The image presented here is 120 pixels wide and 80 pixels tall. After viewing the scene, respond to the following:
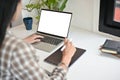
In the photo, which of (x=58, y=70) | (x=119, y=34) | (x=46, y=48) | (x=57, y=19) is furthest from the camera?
(x=57, y=19)

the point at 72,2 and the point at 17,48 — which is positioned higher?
the point at 72,2

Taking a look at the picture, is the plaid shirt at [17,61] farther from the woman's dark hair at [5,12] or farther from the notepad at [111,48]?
the notepad at [111,48]

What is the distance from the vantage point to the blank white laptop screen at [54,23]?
4.61 feet

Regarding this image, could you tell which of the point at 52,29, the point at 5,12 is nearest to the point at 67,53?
the point at 52,29

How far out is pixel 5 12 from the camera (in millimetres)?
669

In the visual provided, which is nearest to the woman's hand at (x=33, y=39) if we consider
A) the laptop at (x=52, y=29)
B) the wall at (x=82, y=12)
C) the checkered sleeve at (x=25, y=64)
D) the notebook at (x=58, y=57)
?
the laptop at (x=52, y=29)

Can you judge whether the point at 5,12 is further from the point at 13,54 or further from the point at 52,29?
the point at 52,29

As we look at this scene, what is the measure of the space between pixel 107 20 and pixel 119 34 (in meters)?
0.11

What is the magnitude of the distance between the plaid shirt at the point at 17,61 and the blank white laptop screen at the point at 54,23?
2.21 feet

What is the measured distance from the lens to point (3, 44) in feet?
2.33

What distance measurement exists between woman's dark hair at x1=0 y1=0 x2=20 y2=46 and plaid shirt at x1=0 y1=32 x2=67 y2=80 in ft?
0.14

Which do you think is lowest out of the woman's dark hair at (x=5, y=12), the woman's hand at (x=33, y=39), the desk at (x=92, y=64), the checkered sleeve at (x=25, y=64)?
the desk at (x=92, y=64)

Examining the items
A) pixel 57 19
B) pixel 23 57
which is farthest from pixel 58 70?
pixel 57 19

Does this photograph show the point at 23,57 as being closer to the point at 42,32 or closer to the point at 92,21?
the point at 42,32
